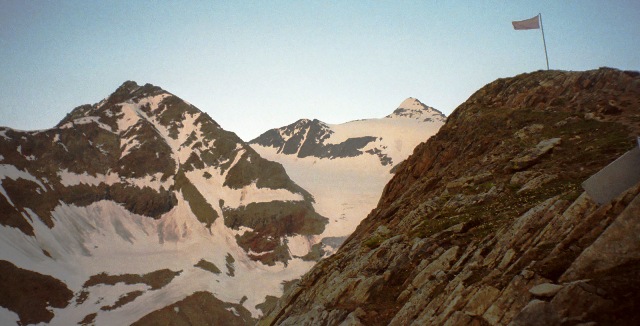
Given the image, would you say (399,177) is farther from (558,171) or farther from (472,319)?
(472,319)

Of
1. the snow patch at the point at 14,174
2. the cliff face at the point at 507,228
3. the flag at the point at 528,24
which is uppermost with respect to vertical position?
the snow patch at the point at 14,174

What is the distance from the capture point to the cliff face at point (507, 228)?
30.5ft

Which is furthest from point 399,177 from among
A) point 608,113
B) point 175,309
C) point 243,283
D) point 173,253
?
point 173,253

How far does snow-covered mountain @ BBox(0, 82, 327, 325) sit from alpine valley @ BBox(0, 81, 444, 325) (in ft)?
1.22

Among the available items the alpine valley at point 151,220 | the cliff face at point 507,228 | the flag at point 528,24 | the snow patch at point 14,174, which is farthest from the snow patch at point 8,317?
the flag at point 528,24

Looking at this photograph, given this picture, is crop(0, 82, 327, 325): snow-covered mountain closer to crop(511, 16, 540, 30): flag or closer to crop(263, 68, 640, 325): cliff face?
crop(263, 68, 640, 325): cliff face

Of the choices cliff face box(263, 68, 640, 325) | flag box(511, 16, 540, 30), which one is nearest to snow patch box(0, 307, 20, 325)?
cliff face box(263, 68, 640, 325)

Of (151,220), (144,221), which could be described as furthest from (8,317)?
(151,220)

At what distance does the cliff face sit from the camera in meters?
9.30

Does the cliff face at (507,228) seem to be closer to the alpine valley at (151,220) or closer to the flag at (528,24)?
the flag at (528,24)

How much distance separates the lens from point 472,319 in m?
11.0

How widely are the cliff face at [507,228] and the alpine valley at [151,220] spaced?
241 ft

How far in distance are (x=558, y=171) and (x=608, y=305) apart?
38.7 feet

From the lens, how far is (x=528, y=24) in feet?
115
